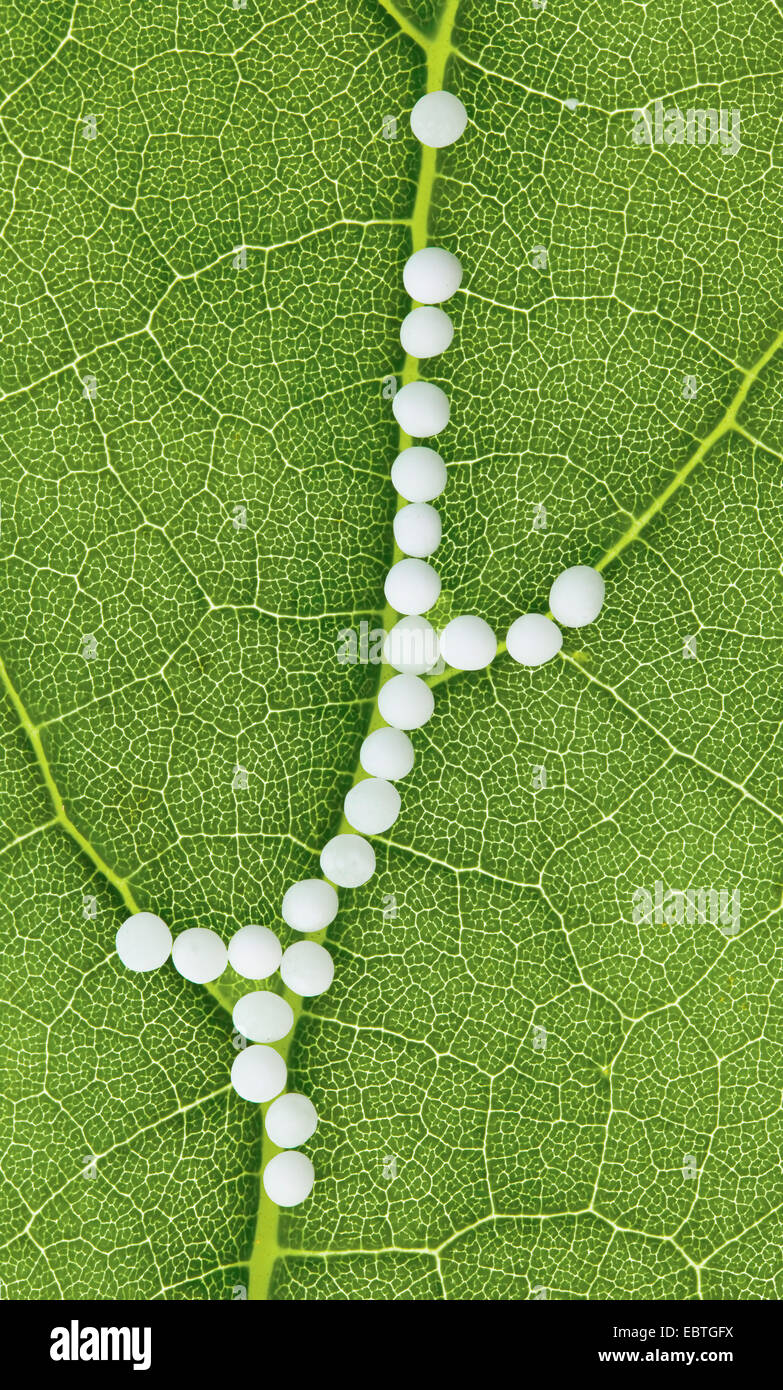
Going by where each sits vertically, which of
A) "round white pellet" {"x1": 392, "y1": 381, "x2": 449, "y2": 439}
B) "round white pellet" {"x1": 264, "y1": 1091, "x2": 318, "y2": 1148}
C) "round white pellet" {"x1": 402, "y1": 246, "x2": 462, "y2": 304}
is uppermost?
"round white pellet" {"x1": 402, "y1": 246, "x2": 462, "y2": 304}

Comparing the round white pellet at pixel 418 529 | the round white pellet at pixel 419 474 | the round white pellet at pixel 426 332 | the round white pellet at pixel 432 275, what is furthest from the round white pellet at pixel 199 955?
the round white pellet at pixel 432 275

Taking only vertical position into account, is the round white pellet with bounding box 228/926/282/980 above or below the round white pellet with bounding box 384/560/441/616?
below

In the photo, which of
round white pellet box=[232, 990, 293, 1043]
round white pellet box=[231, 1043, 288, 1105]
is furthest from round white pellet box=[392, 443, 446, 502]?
round white pellet box=[231, 1043, 288, 1105]

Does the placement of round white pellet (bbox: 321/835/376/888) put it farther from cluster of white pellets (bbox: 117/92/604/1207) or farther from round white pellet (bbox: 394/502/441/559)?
round white pellet (bbox: 394/502/441/559)

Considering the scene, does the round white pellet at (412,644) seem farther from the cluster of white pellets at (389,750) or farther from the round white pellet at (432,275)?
the round white pellet at (432,275)

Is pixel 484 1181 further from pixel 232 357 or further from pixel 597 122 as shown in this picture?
pixel 597 122

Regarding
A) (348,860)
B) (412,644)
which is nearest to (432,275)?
(412,644)

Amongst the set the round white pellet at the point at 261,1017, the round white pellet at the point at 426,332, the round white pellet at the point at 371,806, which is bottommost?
the round white pellet at the point at 261,1017
